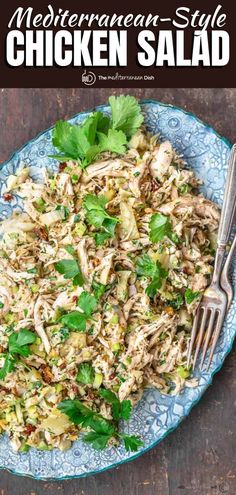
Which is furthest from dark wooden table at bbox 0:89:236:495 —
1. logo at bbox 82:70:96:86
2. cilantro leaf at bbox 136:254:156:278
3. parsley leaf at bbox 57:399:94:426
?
cilantro leaf at bbox 136:254:156:278

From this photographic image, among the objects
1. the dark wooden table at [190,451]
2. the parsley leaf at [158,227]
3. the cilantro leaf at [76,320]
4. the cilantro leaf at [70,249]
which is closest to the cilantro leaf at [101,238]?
the cilantro leaf at [70,249]

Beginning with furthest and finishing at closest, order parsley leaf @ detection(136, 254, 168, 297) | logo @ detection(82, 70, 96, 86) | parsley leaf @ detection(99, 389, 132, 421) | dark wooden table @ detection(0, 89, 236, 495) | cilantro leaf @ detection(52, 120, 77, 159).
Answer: logo @ detection(82, 70, 96, 86) → dark wooden table @ detection(0, 89, 236, 495) → cilantro leaf @ detection(52, 120, 77, 159) → parsley leaf @ detection(99, 389, 132, 421) → parsley leaf @ detection(136, 254, 168, 297)

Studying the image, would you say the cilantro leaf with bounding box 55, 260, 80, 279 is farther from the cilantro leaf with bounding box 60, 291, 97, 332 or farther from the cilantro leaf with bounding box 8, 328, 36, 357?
the cilantro leaf with bounding box 8, 328, 36, 357

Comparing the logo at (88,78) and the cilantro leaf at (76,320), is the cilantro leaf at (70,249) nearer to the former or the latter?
the cilantro leaf at (76,320)

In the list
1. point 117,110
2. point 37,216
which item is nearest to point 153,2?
point 117,110

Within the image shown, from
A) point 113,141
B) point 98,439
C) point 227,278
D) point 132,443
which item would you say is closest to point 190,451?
point 132,443
